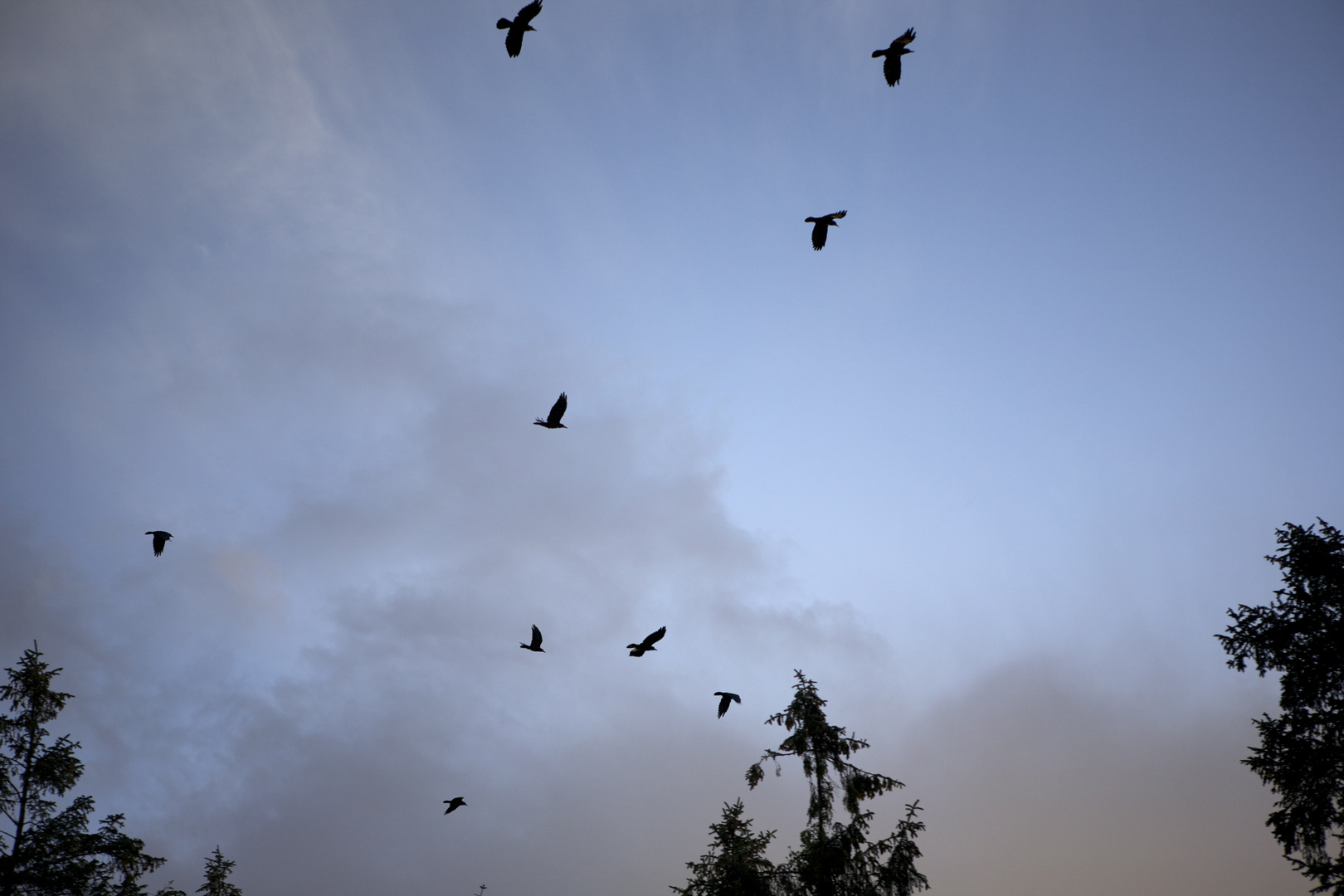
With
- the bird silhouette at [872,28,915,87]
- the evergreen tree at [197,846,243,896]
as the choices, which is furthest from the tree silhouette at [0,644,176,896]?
the bird silhouette at [872,28,915,87]

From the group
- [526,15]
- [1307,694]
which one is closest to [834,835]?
[1307,694]

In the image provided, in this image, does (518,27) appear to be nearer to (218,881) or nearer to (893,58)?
(893,58)

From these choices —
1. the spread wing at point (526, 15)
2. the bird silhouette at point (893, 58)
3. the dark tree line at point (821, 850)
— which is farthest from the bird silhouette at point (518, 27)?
the dark tree line at point (821, 850)

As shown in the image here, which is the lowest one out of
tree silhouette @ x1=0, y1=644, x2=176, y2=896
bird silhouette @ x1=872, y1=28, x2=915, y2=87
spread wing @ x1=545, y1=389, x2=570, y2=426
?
tree silhouette @ x1=0, y1=644, x2=176, y2=896

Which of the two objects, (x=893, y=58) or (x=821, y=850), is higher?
(x=893, y=58)

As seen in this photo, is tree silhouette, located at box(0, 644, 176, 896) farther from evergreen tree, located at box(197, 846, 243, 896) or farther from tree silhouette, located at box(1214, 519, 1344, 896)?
tree silhouette, located at box(1214, 519, 1344, 896)

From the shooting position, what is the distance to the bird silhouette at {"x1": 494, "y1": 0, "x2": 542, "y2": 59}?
13.7 m

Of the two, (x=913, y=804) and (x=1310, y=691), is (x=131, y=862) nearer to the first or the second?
(x=913, y=804)

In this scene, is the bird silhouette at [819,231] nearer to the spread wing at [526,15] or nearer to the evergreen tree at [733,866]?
the spread wing at [526,15]

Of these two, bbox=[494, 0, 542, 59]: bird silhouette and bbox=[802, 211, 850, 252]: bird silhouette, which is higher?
bbox=[494, 0, 542, 59]: bird silhouette

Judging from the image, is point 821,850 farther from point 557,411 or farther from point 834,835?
point 557,411

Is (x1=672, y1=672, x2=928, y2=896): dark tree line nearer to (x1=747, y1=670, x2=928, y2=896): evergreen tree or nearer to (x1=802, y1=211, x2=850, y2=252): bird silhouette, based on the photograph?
(x1=747, y1=670, x2=928, y2=896): evergreen tree

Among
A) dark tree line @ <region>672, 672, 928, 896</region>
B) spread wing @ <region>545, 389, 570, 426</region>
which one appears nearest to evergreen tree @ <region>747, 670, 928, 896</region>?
dark tree line @ <region>672, 672, 928, 896</region>

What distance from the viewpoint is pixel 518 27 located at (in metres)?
14.4
